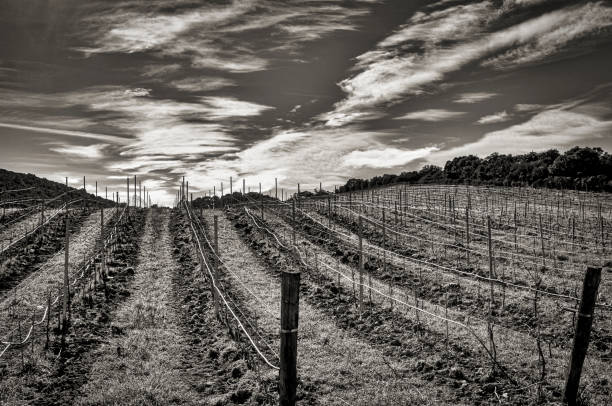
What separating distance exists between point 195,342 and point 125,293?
19.7 feet

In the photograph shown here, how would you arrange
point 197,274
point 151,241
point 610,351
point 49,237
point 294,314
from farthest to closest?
point 151,241 < point 49,237 < point 197,274 < point 610,351 < point 294,314

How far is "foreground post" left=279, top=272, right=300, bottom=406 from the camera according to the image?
481 centimetres

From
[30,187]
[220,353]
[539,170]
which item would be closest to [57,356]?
[220,353]

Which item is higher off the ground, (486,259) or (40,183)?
(40,183)

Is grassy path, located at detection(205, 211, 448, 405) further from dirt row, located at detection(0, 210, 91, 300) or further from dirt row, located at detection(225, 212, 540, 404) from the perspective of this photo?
dirt row, located at detection(0, 210, 91, 300)

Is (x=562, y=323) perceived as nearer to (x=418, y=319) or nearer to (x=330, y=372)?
(x=418, y=319)

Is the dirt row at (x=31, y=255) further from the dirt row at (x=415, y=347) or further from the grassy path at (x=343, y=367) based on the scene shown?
the dirt row at (x=415, y=347)

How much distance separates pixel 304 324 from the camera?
12.4 m

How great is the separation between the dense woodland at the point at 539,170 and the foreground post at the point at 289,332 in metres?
52.7

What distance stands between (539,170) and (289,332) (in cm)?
6436

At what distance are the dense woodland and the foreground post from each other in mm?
52671

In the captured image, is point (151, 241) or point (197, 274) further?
point (151, 241)

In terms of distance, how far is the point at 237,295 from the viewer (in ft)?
51.5

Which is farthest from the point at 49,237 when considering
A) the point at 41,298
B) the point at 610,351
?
the point at 610,351
